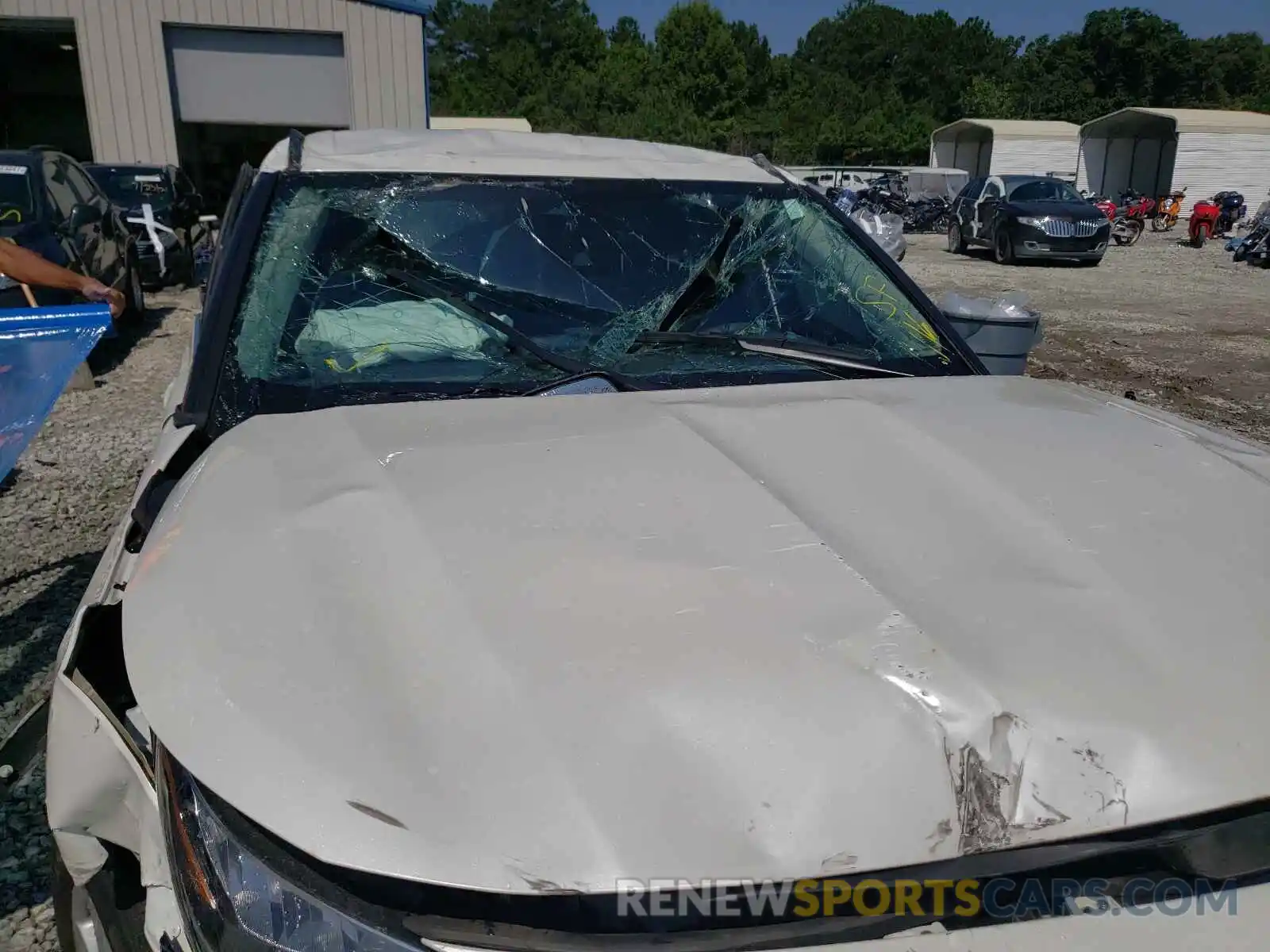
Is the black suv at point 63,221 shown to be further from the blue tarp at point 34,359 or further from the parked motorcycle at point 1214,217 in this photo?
the parked motorcycle at point 1214,217

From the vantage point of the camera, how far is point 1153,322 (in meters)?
11.6

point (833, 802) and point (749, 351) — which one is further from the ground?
point (749, 351)

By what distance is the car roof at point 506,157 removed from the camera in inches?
98.9

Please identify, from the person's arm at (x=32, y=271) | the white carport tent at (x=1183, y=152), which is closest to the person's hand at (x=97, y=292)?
the person's arm at (x=32, y=271)

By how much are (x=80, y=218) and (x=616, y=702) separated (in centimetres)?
801

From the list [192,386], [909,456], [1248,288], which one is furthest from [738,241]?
[1248,288]

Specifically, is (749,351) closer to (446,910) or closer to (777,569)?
(777,569)

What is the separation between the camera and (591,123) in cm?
4753

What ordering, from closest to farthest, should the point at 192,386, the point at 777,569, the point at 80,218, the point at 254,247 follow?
the point at 777,569 < the point at 192,386 < the point at 254,247 < the point at 80,218

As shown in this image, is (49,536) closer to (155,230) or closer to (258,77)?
(155,230)

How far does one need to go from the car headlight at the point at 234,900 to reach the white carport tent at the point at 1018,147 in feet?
117

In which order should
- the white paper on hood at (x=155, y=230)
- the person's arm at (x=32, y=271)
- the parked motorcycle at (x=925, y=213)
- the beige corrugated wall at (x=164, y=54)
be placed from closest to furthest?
1. the person's arm at (x=32, y=271)
2. the white paper on hood at (x=155, y=230)
3. the beige corrugated wall at (x=164, y=54)
4. the parked motorcycle at (x=925, y=213)

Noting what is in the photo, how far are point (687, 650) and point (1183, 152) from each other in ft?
117

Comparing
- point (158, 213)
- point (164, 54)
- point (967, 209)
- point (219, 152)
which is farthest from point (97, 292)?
point (219, 152)
